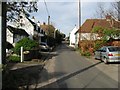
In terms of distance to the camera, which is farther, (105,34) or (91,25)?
(91,25)

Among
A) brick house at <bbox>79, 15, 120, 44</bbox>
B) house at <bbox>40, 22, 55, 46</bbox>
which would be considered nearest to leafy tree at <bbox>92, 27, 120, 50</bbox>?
brick house at <bbox>79, 15, 120, 44</bbox>

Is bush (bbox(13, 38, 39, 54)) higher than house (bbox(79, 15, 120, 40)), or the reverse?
house (bbox(79, 15, 120, 40))

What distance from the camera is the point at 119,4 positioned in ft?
143

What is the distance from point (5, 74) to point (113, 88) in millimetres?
4329

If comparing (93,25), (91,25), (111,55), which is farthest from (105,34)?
(91,25)

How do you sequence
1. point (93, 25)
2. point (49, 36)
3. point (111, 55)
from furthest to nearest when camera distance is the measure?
1. point (93, 25)
2. point (49, 36)
3. point (111, 55)

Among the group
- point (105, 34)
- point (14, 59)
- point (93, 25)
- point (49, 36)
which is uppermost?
point (93, 25)

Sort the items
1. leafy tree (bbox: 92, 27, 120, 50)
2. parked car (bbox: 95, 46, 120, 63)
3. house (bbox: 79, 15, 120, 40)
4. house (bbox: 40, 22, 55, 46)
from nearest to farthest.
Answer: parked car (bbox: 95, 46, 120, 63), leafy tree (bbox: 92, 27, 120, 50), house (bbox: 79, 15, 120, 40), house (bbox: 40, 22, 55, 46)

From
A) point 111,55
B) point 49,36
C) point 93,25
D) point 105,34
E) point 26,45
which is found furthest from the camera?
point 93,25

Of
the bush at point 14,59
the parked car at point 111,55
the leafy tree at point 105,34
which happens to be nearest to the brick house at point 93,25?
the leafy tree at point 105,34

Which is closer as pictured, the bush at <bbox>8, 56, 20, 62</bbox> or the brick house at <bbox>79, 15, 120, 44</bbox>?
the bush at <bbox>8, 56, 20, 62</bbox>

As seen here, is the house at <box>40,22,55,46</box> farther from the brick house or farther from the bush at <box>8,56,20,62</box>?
the bush at <box>8,56,20,62</box>

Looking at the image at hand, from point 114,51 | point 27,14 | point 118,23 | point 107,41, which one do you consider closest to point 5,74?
point 27,14

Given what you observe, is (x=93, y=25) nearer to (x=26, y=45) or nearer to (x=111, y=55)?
(x=26, y=45)
